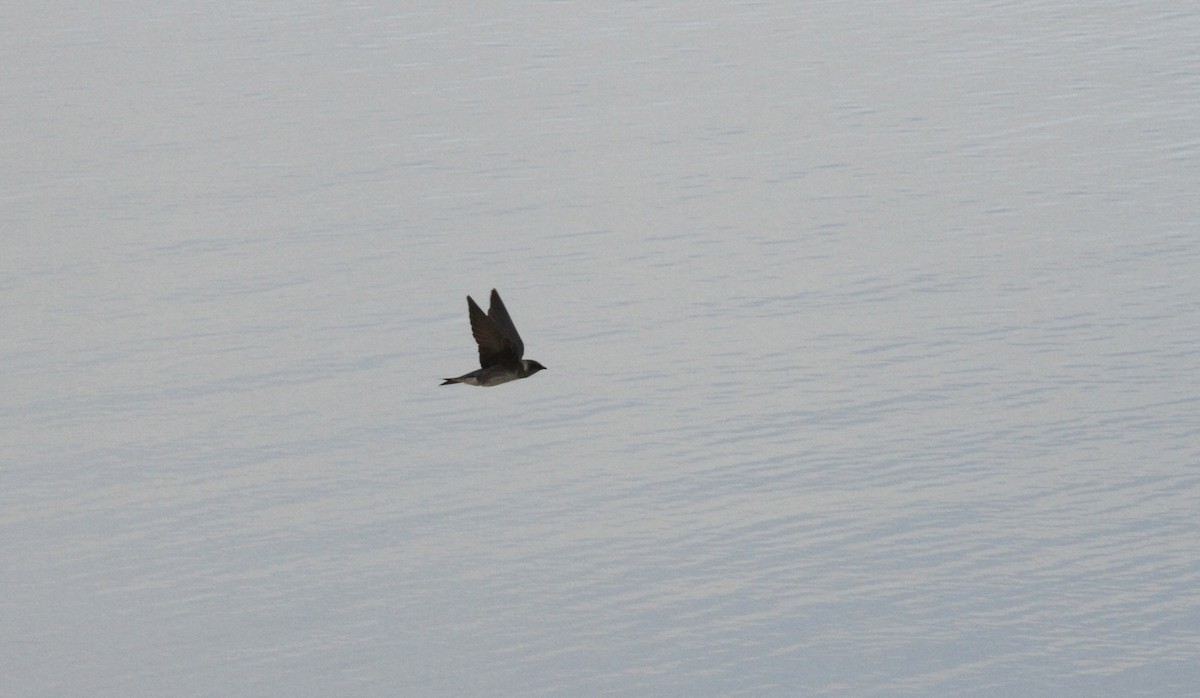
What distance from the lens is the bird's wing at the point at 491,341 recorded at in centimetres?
2378

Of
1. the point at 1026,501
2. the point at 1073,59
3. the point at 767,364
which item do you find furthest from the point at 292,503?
the point at 1073,59

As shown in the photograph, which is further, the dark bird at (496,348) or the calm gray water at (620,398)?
the calm gray water at (620,398)

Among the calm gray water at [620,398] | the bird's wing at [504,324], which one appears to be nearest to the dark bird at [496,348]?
the bird's wing at [504,324]

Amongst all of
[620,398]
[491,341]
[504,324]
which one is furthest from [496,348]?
[620,398]

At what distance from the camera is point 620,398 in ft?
135

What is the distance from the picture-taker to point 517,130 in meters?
69.0

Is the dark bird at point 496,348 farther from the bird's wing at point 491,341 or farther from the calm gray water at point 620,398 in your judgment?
the calm gray water at point 620,398

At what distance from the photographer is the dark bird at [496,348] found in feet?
77.9

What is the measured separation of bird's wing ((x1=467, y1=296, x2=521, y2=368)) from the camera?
78.0 ft

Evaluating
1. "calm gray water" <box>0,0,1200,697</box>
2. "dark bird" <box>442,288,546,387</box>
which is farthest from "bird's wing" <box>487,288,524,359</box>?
"calm gray water" <box>0,0,1200,697</box>

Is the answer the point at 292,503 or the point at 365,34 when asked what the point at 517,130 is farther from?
the point at 292,503

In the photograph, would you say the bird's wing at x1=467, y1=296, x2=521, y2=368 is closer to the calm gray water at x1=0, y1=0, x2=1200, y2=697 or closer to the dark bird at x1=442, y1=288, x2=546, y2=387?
the dark bird at x1=442, y1=288, x2=546, y2=387

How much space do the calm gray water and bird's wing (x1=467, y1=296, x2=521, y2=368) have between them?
26.5ft

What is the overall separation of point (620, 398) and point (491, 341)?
17381 millimetres
